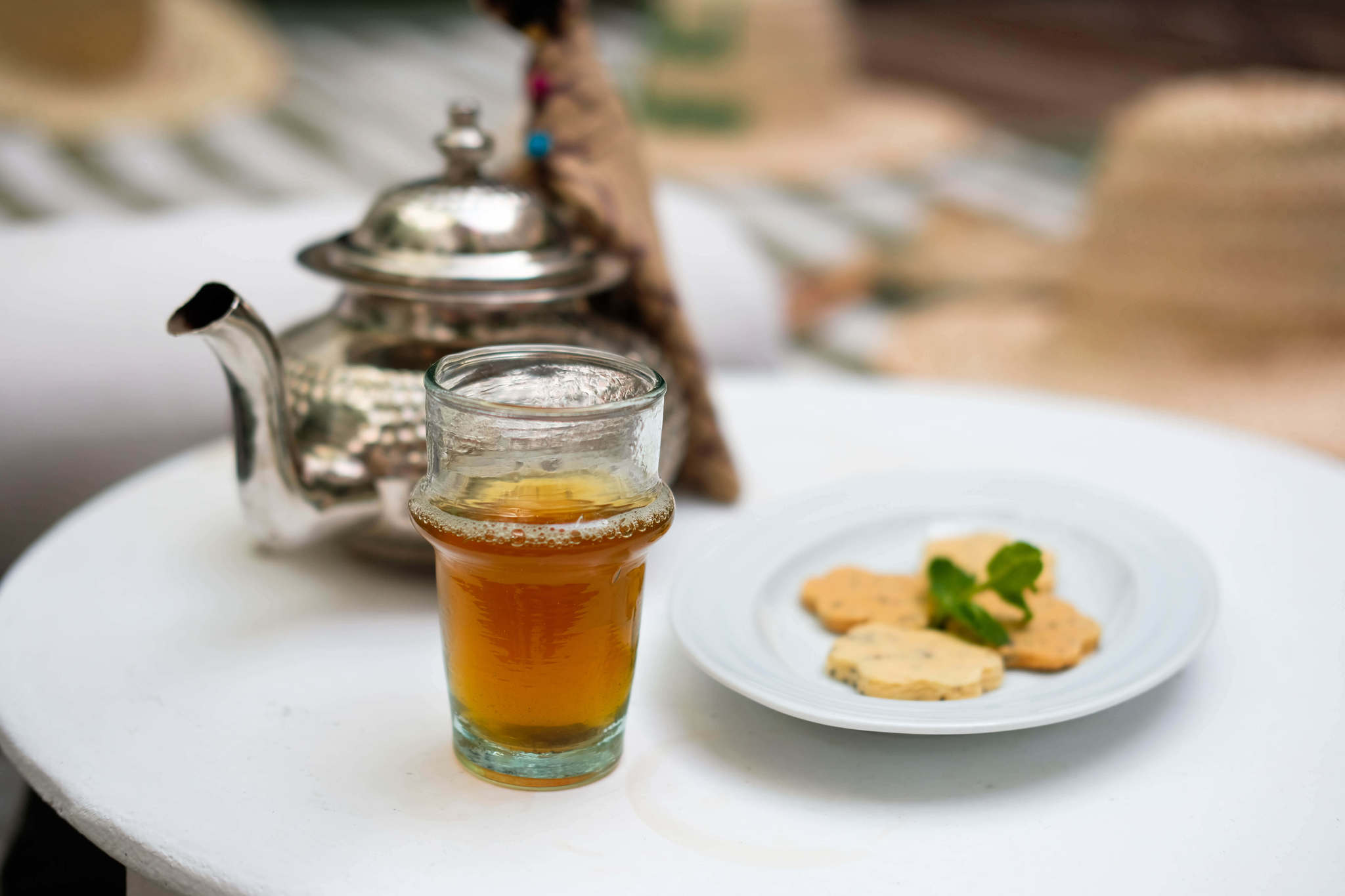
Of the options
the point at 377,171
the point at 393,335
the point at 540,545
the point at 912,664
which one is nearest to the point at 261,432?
the point at 393,335

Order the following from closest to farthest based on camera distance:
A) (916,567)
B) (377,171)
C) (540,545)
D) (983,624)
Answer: (540,545) → (983,624) → (916,567) → (377,171)

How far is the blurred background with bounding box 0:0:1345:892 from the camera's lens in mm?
1046

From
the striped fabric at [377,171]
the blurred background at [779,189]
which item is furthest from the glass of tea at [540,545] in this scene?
the striped fabric at [377,171]

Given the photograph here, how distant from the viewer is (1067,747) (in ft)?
1.68

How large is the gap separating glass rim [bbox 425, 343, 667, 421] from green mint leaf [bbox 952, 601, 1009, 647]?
182 mm

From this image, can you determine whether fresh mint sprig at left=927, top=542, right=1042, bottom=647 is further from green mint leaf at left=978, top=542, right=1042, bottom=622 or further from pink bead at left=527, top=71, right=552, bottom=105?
pink bead at left=527, top=71, right=552, bottom=105

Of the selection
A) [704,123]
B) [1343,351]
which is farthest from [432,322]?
[704,123]

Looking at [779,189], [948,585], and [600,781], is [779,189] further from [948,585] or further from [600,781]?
[600,781]

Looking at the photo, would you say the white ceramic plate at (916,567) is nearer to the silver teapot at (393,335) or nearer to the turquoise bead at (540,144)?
the silver teapot at (393,335)

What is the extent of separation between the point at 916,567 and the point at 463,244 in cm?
29

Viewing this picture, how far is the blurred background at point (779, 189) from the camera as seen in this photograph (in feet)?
3.43

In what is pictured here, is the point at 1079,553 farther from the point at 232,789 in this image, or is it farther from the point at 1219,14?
the point at 1219,14

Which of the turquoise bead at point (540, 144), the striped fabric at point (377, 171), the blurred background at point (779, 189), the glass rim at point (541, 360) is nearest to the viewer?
the glass rim at point (541, 360)

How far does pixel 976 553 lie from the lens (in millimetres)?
647
